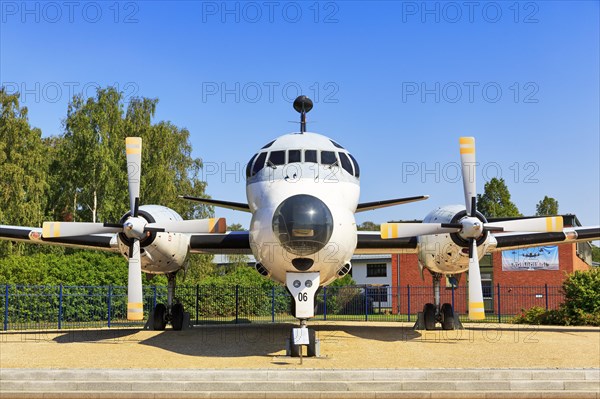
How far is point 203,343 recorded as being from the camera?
1509cm

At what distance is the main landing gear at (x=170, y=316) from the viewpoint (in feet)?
58.9

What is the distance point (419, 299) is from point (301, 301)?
30.3 metres

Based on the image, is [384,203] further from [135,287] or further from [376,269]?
[376,269]

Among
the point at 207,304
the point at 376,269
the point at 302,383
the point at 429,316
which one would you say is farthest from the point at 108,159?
the point at 302,383

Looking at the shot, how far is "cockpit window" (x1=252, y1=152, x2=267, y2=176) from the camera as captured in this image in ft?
44.4

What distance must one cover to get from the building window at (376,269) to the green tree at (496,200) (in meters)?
17.9

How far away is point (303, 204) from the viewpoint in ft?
37.1

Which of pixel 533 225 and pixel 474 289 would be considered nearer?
pixel 474 289

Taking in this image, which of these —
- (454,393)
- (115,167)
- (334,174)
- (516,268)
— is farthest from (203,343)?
(516,268)

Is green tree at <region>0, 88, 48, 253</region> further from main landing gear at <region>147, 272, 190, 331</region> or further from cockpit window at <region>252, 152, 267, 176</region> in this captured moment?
cockpit window at <region>252, 152, 267, 176</region>

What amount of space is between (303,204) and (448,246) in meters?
5.77

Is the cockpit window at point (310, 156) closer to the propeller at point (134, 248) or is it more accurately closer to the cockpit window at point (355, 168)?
the cockpit window at point (355, 168)


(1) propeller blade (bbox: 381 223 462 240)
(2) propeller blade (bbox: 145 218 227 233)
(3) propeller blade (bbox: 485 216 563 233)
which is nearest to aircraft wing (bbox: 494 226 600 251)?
(3) propeller blade (bbox: 485 216 563 233)

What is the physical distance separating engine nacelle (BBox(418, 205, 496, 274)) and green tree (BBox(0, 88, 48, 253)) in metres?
25.3
